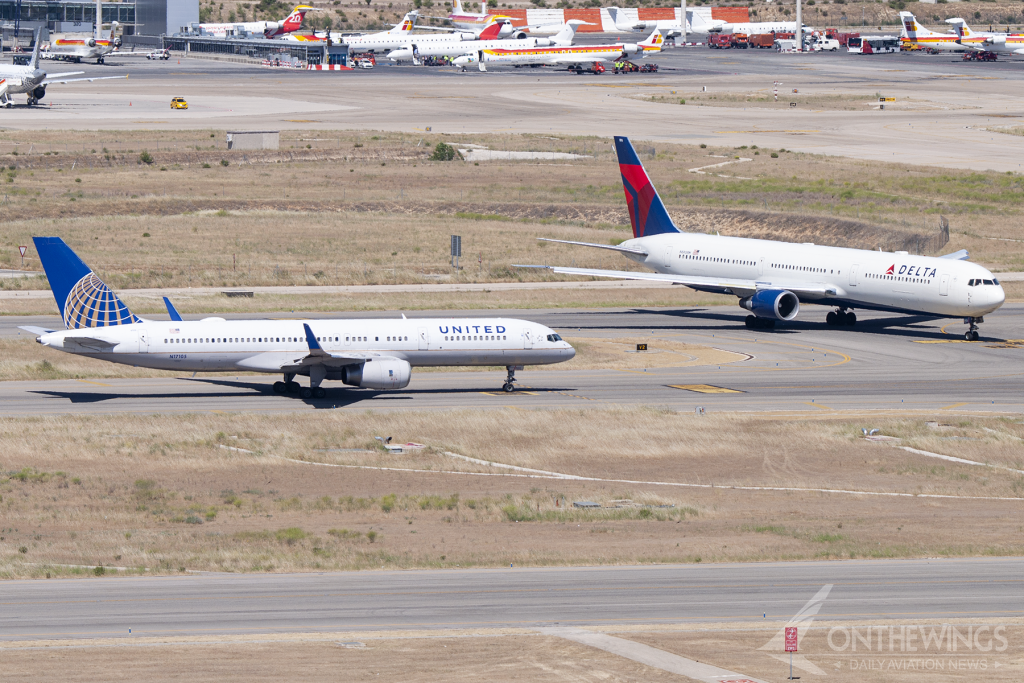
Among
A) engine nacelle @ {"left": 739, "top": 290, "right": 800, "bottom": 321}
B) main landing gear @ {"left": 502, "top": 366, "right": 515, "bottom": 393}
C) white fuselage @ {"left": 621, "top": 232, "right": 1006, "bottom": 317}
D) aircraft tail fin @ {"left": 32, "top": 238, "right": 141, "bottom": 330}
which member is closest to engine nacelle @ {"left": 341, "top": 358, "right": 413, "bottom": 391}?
main landing gear @ {"left": 502, "top": 366, "right": 515, "bottom": 393}

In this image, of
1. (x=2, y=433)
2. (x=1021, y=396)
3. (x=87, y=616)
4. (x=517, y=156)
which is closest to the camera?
(x=87, y=616)

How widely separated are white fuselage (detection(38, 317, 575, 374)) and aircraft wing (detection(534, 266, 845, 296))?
48.8ft

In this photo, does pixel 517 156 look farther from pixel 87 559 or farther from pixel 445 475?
pixel 87 559

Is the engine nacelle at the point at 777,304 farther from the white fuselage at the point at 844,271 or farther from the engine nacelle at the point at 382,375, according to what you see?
the engine nacelle at the point at 382,375

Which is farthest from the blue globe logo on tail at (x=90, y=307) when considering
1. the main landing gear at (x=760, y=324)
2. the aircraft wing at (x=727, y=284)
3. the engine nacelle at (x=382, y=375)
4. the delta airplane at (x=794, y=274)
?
the main landing gear at (x=760, y=324)

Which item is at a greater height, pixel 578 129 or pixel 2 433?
pixel 578 129

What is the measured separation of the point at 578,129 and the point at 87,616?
5693 inches

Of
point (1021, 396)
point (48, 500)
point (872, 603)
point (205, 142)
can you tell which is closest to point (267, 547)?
point (48, 500)

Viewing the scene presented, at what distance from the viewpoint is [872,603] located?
3450 centimetres

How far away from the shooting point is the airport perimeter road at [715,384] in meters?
62.1

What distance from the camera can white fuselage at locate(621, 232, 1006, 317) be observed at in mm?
74500

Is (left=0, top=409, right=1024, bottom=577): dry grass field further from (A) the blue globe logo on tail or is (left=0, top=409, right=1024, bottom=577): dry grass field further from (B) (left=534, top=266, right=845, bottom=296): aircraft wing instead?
(B) (left=534, top=266, right=845, bottom=296): aircraft wing

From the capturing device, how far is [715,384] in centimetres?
6731

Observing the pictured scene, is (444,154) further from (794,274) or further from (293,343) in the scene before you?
(293,343)
